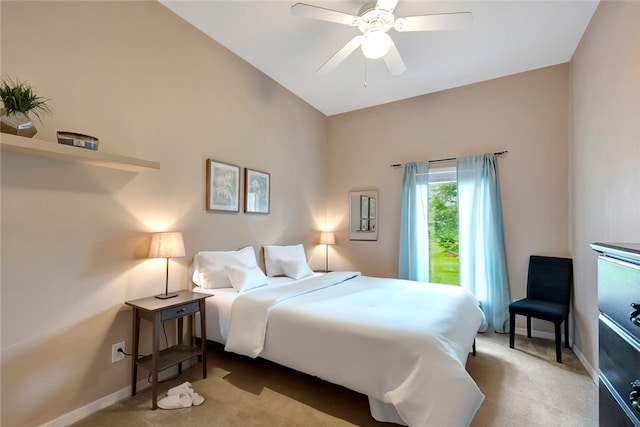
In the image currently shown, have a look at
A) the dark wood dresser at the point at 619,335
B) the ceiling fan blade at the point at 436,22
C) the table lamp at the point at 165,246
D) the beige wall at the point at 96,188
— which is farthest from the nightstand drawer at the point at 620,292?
the beige wall at the point at 96,188

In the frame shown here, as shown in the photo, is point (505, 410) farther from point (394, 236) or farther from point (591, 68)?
point (591, 68)

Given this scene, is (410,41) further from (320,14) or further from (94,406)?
(94,406)

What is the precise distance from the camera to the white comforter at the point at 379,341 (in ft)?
5.00

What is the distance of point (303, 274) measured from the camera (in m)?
3.54

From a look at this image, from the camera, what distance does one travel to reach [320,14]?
2037mm

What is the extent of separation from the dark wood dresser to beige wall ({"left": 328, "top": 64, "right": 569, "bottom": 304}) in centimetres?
269

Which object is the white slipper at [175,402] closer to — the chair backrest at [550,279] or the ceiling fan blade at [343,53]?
the ceiling fan blade at [343,53]

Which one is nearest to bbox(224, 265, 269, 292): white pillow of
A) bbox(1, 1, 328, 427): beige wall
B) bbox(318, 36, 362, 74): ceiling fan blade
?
bbox(1, 1, 328, 427): beige wall

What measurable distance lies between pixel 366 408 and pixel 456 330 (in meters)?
0.83

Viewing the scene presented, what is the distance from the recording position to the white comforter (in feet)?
5.00

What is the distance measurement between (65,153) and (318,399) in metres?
2.33

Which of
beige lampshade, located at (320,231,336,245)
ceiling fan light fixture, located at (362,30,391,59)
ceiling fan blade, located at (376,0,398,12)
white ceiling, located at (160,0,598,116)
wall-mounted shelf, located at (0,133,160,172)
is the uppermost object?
white ceiling, located at (160,0,598,116)

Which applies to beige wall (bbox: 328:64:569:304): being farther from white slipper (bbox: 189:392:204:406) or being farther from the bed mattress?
white slipper (bbox: 189:392:204:406)

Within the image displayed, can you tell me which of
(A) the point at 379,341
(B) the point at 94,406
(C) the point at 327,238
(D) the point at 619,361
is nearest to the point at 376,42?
(A) the point at 379,341
